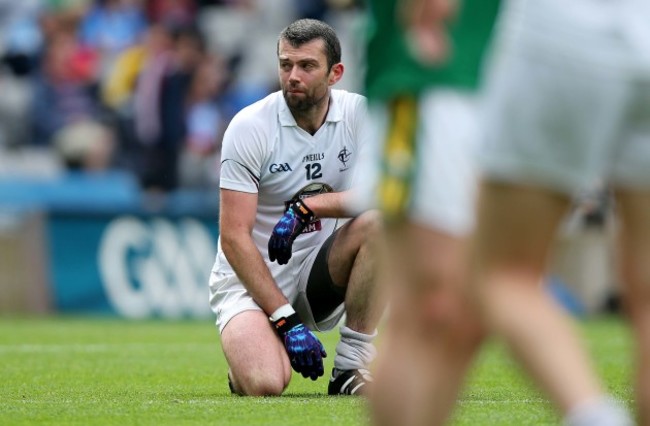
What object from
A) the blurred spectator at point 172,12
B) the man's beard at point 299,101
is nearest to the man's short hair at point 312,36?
the man's beard at point 299,101

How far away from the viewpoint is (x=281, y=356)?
6.74 meters

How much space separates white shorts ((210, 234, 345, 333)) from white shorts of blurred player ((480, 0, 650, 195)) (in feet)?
12.5

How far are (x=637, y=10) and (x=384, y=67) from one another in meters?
0.62

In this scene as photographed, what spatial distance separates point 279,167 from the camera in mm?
6953

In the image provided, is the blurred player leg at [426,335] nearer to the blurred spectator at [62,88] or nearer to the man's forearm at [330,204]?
the man's forearm at [330,204]

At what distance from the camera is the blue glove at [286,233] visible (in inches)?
260

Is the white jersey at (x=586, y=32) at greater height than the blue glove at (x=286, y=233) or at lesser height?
greater

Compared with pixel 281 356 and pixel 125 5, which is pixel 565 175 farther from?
pixel 125 5

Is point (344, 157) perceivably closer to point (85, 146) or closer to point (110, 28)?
point (85, 146)

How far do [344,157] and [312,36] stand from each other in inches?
23.7

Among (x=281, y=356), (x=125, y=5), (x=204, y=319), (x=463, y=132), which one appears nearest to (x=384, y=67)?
(x=463, y=132)

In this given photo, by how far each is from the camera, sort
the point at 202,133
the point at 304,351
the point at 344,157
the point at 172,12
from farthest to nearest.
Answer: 1. the point at 172,12
2. the point at 202,133
3. the point at 344,157
4. the point at 304,351

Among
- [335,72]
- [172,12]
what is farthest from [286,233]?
[172,12]

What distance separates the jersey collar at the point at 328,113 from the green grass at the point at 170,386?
4.26ft
